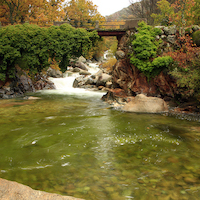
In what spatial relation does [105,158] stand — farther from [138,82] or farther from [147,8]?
[147,8]

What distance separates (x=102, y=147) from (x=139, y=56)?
35.0ft

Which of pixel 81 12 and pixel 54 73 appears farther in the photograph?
pixel 81 12

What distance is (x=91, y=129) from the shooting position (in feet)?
28.0

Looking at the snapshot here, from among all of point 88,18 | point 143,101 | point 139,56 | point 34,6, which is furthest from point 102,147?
point 88,18

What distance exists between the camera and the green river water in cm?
417

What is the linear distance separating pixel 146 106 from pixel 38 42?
464 inches

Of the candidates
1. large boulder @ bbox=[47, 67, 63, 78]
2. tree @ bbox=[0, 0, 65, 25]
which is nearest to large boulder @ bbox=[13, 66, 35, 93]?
large boulder @ bbox=[47, 67, 63, 78]

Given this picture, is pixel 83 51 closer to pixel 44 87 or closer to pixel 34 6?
pixel 44 87

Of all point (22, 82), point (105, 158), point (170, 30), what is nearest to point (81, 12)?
point (22, 82)

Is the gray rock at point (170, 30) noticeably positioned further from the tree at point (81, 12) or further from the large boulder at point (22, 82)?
the tree at point (81, 12)

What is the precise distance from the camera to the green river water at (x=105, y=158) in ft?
13.7

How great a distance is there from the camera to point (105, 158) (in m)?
5.66

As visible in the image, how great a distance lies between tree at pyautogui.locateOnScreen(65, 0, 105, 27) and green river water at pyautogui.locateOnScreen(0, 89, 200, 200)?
41836 mm

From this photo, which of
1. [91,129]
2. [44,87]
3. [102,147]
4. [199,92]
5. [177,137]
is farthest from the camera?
[44,87]
